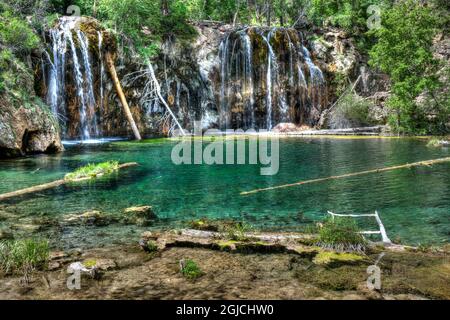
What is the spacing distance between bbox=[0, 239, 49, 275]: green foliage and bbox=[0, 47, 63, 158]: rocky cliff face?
49.0ft

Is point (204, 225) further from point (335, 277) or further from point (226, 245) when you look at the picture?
point (335, 277)

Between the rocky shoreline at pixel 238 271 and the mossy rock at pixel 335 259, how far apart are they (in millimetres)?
14

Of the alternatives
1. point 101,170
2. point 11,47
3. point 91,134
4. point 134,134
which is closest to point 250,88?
point 134,134

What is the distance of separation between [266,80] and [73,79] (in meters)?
17.3

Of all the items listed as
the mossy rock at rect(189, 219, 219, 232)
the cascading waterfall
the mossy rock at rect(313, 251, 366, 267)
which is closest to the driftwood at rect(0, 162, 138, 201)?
the mossy rock at rect(189, 219, 219, 232)

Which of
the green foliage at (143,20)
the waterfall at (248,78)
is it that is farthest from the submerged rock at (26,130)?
the waterfall at (248,78)

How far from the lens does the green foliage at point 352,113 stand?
34969mm

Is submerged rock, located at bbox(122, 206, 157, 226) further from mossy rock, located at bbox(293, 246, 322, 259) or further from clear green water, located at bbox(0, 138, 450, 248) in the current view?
mossy rock, located at bbox(293, 246, 322, 259)

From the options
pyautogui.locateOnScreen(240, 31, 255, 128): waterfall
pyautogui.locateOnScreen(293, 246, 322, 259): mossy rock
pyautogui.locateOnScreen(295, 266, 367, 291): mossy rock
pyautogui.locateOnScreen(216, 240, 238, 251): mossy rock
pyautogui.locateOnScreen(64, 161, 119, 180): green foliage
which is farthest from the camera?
pyautogui.locateOnScreen(240, 31, 255, 128): waterfall

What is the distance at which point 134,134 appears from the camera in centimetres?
3198

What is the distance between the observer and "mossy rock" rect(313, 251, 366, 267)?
562cm

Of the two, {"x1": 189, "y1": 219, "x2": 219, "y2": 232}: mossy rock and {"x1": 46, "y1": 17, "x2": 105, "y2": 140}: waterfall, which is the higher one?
{"x1": 46, "y1": 17, "x2": 105, "y2": 140}: waterfall

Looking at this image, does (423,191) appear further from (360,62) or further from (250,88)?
(360,62)

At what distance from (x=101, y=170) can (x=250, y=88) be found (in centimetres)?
2389
